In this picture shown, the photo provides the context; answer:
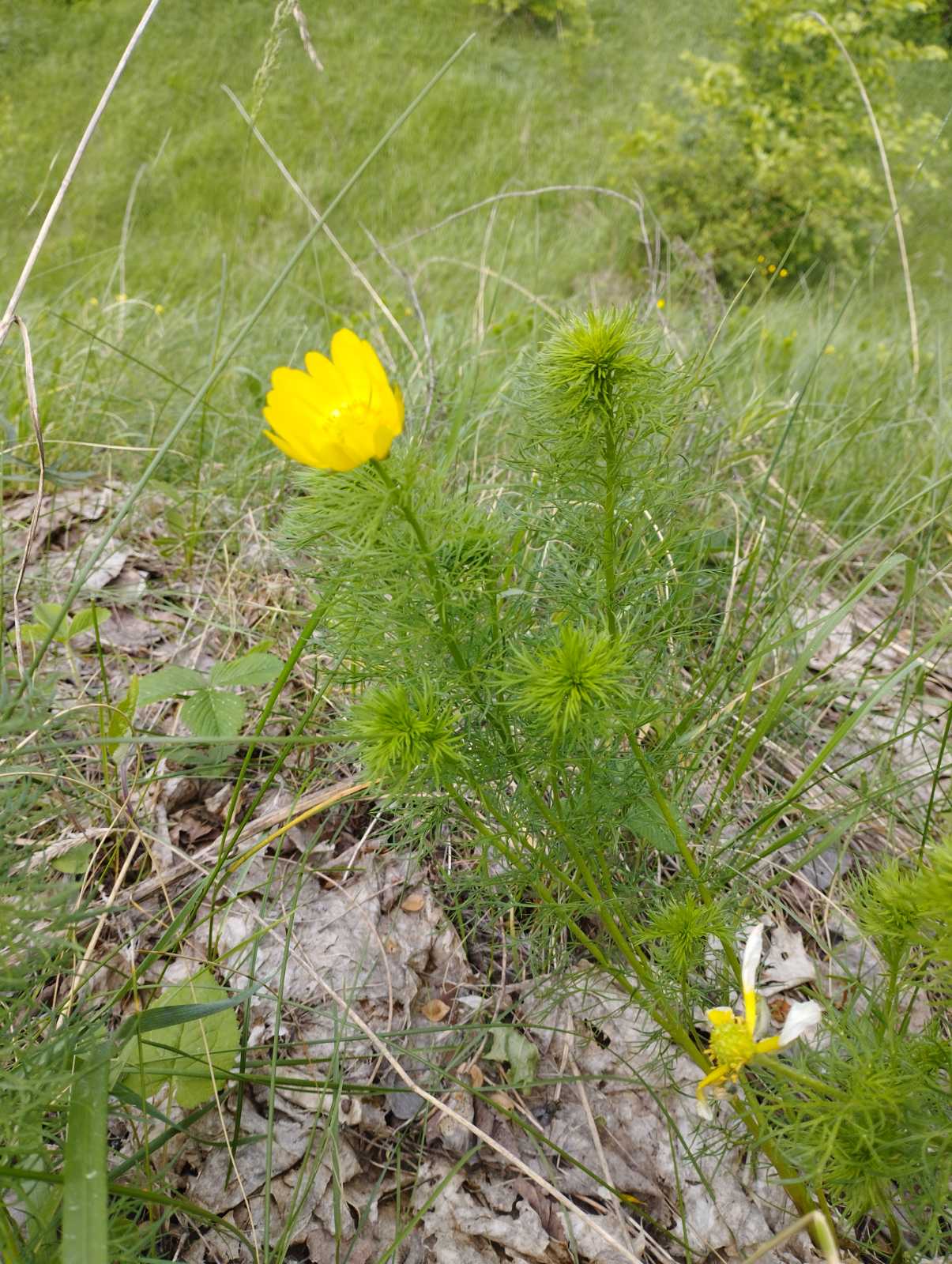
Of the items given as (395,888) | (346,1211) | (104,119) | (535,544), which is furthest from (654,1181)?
(104,119)

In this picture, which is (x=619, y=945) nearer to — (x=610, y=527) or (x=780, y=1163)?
(x=780, y=1163)

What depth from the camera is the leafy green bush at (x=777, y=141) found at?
617 cm

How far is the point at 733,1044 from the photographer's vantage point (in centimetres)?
88

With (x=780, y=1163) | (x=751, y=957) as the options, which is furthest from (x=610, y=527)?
(x=780, y=1163)

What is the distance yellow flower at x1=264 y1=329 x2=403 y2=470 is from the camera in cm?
76

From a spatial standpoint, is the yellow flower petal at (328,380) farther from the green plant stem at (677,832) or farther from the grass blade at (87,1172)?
the grass blade at (87,1172)

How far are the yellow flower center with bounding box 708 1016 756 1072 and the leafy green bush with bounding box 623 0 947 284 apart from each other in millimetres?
6053

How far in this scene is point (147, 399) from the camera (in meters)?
2.57

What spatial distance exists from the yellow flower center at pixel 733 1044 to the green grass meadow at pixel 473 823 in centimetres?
6

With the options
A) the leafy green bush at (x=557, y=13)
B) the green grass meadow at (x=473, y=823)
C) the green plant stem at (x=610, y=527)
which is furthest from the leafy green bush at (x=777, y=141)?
the green plant stem at (x=610, y=527)

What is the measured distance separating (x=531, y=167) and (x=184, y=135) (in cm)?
315

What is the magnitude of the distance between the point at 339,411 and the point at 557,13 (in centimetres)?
1022

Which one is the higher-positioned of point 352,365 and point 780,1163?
point 352,365

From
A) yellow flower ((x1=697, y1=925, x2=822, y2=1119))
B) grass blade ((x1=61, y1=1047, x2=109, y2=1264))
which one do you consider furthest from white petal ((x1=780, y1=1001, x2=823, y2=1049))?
grass blade ((x1=61, y1=1047, x2=109, y2=1264))
